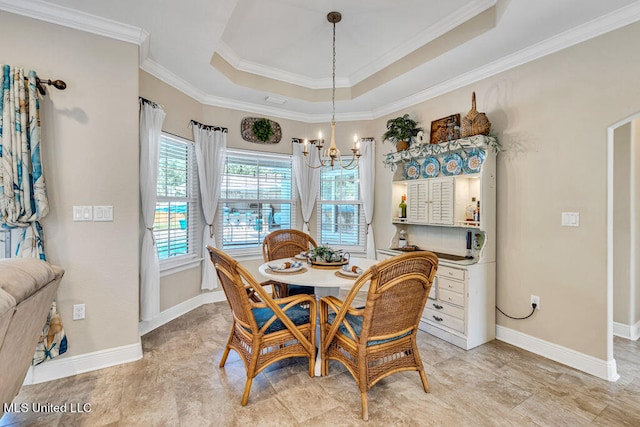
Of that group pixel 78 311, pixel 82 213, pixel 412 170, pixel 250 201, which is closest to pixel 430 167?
pixel 412 170

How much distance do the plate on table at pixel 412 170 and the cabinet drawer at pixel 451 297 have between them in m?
1.39

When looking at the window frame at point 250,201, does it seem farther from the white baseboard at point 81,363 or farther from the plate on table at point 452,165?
the plate on table at point 452,165

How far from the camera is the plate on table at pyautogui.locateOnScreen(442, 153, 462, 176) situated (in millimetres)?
3135

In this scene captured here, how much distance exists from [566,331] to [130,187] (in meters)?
3.86

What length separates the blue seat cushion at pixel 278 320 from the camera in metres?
2.07

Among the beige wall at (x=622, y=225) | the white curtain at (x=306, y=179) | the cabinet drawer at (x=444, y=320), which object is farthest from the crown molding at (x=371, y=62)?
the cabinet drawer at (x=444, y=320)

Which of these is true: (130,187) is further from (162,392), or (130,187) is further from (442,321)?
(442,321)

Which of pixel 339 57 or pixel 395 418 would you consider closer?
pixel 395 418

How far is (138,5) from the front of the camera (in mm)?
2203

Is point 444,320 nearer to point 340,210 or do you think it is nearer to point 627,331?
point 627,331

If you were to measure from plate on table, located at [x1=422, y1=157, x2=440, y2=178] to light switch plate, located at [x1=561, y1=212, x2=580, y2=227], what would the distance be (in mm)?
1222

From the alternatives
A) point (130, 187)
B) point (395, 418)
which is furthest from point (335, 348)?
point (130, 187)

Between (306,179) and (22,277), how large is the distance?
3.51m

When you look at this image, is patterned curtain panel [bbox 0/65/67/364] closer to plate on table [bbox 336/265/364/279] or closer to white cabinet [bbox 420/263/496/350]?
plate on table [bbox 336/265/364/279]
